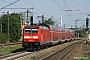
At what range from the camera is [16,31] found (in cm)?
9462

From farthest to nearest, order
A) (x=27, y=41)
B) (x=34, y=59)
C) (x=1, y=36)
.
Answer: (x=1, y=36) < (x=27, y=41) < (x=34, y=59)

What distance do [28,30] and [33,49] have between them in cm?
251

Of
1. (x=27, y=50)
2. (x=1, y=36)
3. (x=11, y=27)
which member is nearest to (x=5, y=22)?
(x=11, y=27)

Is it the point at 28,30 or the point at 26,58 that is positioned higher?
the point at 28,30

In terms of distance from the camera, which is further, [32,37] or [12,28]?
[12,28]

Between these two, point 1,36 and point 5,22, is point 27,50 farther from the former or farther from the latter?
point 5,22

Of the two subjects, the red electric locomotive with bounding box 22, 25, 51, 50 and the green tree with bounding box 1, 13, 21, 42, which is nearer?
the red electric locomotive with bounding box 22, 25, 51, 50

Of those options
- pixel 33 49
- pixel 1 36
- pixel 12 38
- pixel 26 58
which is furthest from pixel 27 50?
pixel 12 38

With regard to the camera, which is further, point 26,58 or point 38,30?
point 38,30

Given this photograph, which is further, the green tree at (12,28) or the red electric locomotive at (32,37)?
the green tree at (12,28)

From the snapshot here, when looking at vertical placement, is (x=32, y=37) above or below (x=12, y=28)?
below

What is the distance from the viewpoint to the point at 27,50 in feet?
117

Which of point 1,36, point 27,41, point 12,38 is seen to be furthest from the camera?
point 12,38

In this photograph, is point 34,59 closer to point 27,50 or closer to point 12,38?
point 27,50
